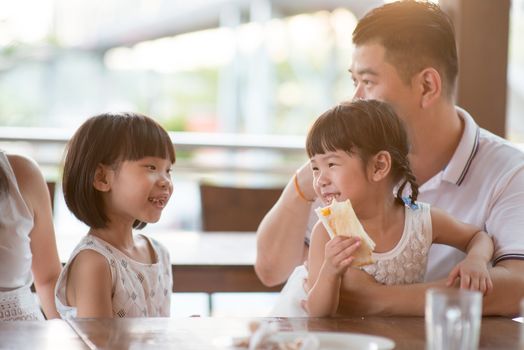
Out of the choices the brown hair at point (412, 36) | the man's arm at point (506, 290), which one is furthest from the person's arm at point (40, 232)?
the man's arm at point (506, 290)

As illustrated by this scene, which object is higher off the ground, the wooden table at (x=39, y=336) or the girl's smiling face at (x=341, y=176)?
the girl's smiling face at (x=341, y=176)

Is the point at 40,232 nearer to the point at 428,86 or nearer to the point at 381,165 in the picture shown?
the point at 381,165

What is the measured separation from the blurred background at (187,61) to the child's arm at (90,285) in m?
8.95

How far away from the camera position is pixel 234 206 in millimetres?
3410

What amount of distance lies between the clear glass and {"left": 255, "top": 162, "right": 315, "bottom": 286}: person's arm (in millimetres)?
1088

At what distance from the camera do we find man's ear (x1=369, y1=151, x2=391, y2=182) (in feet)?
6.47

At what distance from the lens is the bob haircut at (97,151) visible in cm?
204

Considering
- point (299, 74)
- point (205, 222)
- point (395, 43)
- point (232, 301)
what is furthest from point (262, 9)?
point (395, 43)

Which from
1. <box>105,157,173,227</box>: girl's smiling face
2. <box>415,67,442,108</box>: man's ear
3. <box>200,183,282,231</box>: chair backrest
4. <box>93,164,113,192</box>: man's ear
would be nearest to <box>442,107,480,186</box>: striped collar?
<box>415,67,442,108</box>: man's ear

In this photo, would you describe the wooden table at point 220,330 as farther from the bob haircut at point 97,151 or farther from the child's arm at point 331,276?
the bob haircut at point 97,151

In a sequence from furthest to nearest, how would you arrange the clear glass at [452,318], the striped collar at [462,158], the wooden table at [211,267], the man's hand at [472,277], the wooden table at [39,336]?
the wooden table at [211,267] < the striped collar at [462,158] < the man's hand at [472,277] < the wooden table at [39,336] < the clear glass at [452,318]

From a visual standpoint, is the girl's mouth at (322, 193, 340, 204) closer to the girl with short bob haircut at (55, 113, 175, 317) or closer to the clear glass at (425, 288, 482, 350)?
the girl with short bob haircut at (55, 113, 175, 317)

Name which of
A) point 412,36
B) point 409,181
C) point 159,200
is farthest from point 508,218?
point 159,200

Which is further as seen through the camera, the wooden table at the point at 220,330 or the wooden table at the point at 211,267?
the wooden table at the point at 211,267
